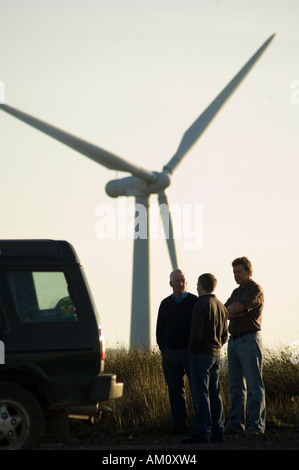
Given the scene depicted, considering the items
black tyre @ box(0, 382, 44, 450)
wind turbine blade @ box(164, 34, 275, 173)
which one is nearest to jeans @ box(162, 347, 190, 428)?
black tyre @ box(0, 382, 44, 450)

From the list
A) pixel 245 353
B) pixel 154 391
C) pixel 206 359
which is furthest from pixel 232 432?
pixel 154 391

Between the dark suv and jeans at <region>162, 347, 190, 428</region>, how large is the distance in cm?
237

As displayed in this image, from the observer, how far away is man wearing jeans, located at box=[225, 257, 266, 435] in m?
11.2

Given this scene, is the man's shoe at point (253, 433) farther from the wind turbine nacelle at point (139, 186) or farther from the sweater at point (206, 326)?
the wind turbine nacelle at point (139, 186)

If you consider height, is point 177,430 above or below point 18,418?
below

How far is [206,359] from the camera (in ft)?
35.0

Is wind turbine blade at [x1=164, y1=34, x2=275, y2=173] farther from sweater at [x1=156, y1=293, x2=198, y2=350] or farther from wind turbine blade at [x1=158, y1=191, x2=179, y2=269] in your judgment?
sweater at [x1=156, y1=293, x2=198, y2=350]

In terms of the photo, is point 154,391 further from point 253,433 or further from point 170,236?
point 170,236

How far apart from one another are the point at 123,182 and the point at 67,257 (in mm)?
20294

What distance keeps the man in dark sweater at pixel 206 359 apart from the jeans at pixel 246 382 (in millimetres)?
513

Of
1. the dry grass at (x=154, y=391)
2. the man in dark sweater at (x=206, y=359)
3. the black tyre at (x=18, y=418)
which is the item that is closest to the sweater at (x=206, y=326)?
the man in dark sweater at (x=206, y=359)

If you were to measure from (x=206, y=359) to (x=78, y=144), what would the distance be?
1353 centimetres
